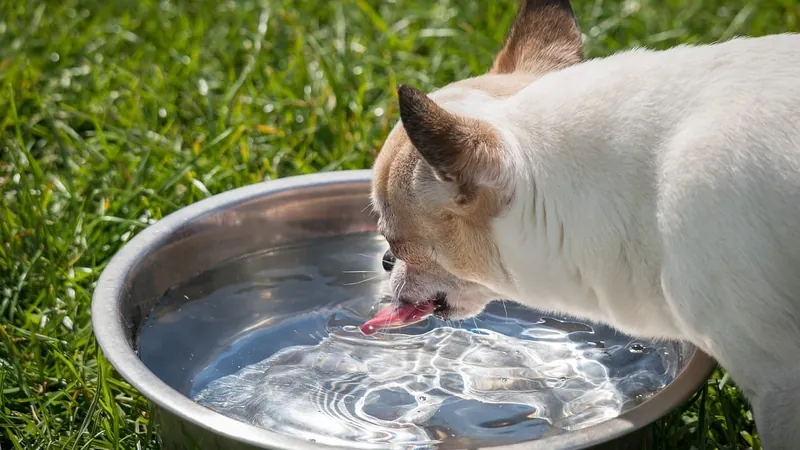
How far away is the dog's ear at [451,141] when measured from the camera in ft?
8.65

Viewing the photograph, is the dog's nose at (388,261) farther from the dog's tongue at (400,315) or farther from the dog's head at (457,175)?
the dog's tongue at (400,315)

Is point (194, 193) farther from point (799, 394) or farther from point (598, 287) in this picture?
point (799, 394)

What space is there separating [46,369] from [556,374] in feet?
5.59

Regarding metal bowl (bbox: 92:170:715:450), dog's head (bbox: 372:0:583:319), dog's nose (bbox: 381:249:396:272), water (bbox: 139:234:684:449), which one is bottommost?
water (bbox: 139:234:684:449)

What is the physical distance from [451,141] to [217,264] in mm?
1651

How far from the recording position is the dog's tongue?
11.2 feet

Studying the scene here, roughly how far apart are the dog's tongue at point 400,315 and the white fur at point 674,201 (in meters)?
0.30

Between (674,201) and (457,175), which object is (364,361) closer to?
(457,175)

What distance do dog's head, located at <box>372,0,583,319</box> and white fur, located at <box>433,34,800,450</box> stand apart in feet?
0.15

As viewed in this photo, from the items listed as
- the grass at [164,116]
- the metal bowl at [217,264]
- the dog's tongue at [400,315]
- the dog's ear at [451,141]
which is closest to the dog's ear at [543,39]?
the dog's ear at [451,141]

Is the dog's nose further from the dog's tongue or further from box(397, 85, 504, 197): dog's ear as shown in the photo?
box(397, 85, 504, 197): dog's ear

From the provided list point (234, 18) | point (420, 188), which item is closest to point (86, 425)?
point (420, 188)

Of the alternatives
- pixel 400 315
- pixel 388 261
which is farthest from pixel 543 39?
pixel 400 315

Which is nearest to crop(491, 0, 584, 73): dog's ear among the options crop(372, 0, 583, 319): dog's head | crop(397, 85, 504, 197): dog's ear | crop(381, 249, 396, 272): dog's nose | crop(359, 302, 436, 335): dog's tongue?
crop(372, 0, 583, 319): dog's head
